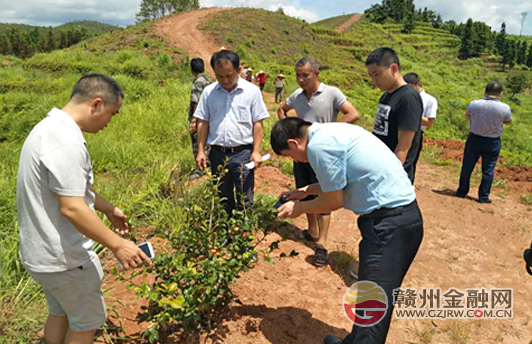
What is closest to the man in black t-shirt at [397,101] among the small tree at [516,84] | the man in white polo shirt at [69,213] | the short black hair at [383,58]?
the short black hair at [383,58]

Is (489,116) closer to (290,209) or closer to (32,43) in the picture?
(290,209)

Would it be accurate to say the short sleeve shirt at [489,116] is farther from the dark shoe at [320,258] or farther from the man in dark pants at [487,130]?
the dark shoe at [320,258]

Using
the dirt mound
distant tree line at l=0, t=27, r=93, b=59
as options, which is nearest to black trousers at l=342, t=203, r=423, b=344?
the dirt mound

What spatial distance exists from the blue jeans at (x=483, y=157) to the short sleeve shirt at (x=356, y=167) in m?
3.76

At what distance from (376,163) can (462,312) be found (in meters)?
1.84

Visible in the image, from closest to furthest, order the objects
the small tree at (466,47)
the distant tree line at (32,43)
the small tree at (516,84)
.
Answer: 1. the small tree at (516,84)
2. the distant tree line at (32,43)
3. the small tree at (466,47)

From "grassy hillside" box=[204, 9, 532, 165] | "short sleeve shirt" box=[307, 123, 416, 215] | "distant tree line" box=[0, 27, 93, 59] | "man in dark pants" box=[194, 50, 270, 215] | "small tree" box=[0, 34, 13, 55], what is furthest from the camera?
"small tree" box=[0, 34, 13, 55]

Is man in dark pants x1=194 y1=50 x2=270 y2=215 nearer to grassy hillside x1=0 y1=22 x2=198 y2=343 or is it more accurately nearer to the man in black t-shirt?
grassy hillside x1=0 y1=22 x2=198 y2=343

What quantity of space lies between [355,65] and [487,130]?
25253 mm

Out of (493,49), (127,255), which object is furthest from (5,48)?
(493,49)

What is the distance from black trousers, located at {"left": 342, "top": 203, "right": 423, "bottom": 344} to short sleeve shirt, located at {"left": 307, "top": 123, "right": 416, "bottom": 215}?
79 millimetres

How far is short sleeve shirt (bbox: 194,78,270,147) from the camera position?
2.90 metres

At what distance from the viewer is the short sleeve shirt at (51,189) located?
53.1 inches

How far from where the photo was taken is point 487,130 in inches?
183
